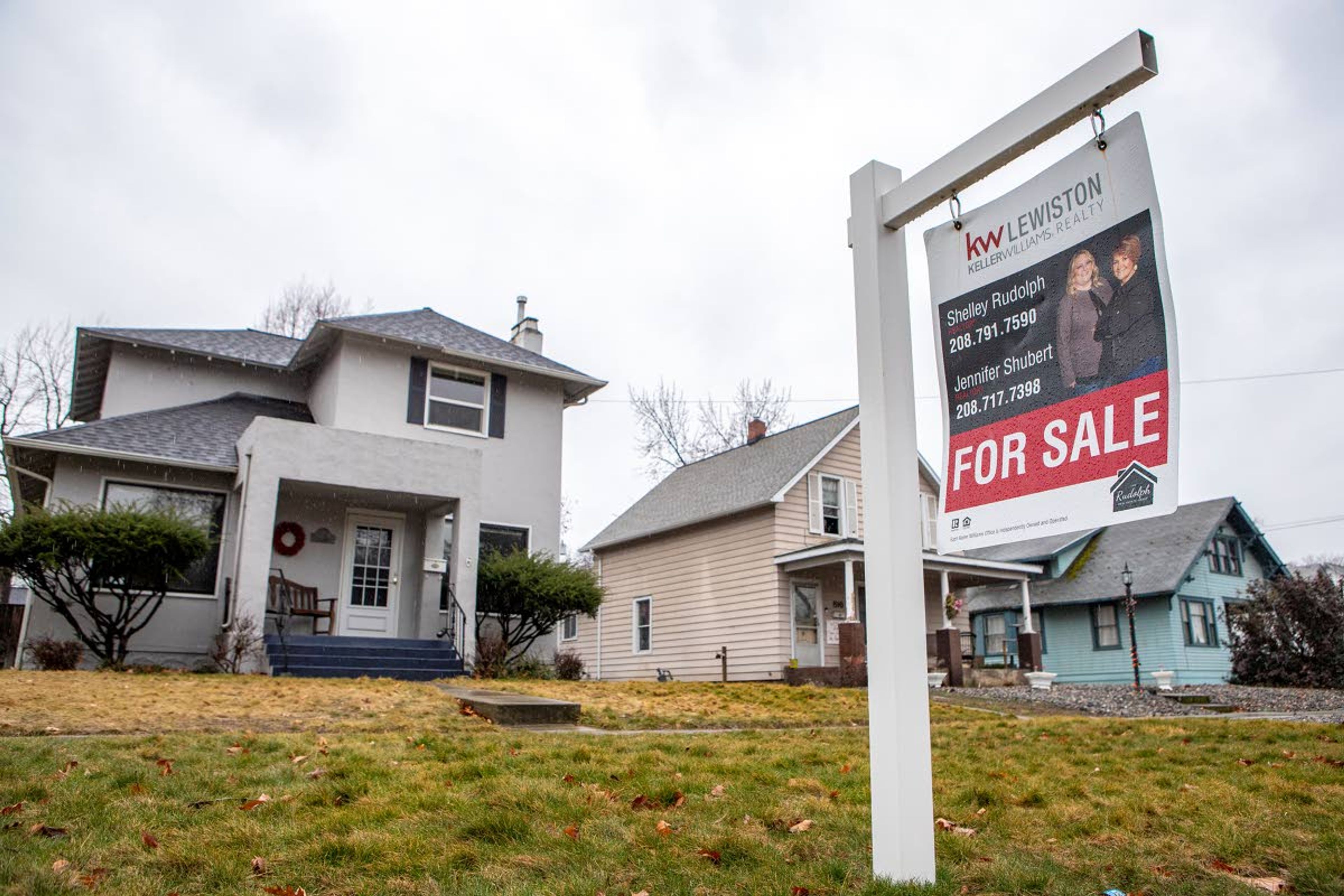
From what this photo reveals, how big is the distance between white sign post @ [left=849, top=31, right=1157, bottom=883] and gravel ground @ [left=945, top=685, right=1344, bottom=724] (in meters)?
10.4

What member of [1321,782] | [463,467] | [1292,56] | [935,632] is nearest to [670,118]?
[463,467]

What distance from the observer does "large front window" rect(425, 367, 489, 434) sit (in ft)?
53.6

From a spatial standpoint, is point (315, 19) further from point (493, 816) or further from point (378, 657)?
point (493, 816)

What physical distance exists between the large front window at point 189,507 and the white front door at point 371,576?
1904mm

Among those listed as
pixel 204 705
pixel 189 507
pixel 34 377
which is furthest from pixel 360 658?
pixel 34 377

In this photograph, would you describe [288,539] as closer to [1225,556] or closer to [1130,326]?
[1130,326]

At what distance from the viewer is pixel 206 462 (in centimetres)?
1359

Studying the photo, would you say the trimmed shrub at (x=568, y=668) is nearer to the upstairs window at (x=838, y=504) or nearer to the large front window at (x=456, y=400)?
the large front window at (x=456, y=400)

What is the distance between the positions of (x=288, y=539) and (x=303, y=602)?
1025 mm

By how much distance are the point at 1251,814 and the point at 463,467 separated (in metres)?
11.8

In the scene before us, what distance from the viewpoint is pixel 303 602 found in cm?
A: 1385

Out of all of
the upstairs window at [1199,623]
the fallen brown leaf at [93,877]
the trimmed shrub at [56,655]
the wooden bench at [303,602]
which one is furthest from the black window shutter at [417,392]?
the upstairs window at [1199,623]

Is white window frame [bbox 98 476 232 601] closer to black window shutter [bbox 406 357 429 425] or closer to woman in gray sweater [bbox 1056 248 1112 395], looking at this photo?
black window shutter [bbox 406 357 429 425]

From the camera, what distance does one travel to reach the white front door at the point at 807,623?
61.3ft
